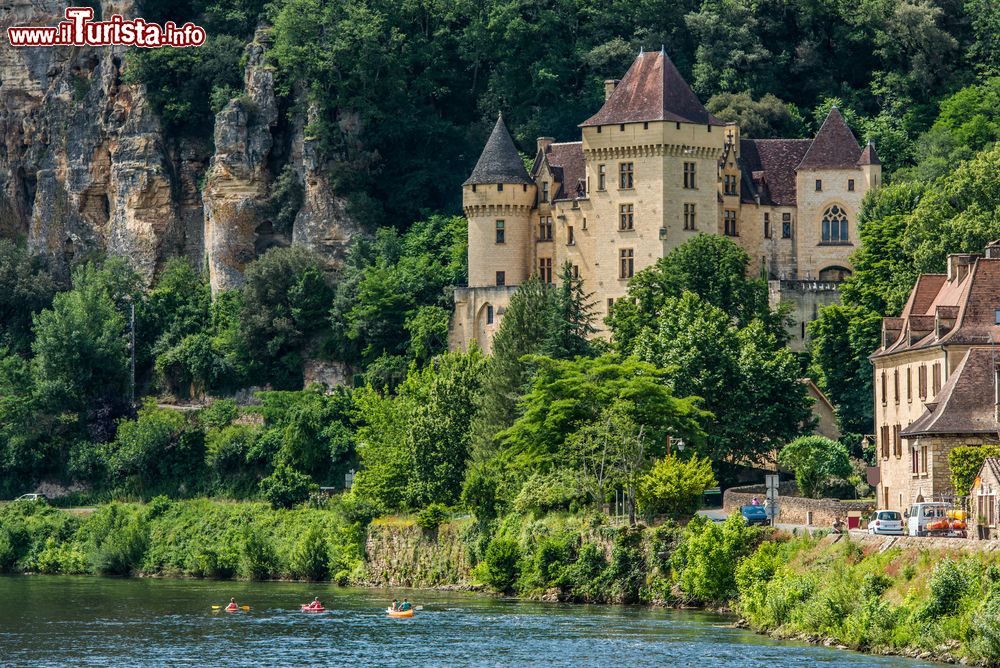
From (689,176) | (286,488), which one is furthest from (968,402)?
(286,488)

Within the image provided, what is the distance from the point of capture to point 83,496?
12619 cm

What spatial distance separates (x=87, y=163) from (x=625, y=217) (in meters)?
37.6

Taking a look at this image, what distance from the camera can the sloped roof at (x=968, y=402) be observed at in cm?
8125

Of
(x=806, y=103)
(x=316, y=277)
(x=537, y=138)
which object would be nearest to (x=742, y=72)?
(x=806, y=103)

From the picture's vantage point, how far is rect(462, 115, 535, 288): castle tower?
401 ft

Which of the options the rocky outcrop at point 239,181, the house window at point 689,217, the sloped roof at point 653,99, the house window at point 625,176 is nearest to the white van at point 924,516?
the house window at point 689,217

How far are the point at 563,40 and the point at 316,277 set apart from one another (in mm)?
23068

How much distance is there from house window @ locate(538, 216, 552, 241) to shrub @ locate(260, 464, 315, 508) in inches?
706

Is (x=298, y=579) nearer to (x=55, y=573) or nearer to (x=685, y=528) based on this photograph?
(x=55, y=573)

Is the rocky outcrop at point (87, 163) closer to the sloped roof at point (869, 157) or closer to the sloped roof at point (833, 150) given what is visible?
the sloped roof at point (833, 150)

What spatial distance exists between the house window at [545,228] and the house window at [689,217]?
25.0 ft

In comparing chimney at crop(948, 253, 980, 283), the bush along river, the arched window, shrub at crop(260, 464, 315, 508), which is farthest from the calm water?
the arched window

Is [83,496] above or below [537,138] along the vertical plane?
below

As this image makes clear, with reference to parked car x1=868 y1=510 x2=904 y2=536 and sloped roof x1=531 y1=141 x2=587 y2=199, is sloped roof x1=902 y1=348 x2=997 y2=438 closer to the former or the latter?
parked car x1=868 y1=510 x2=904 y2=536
